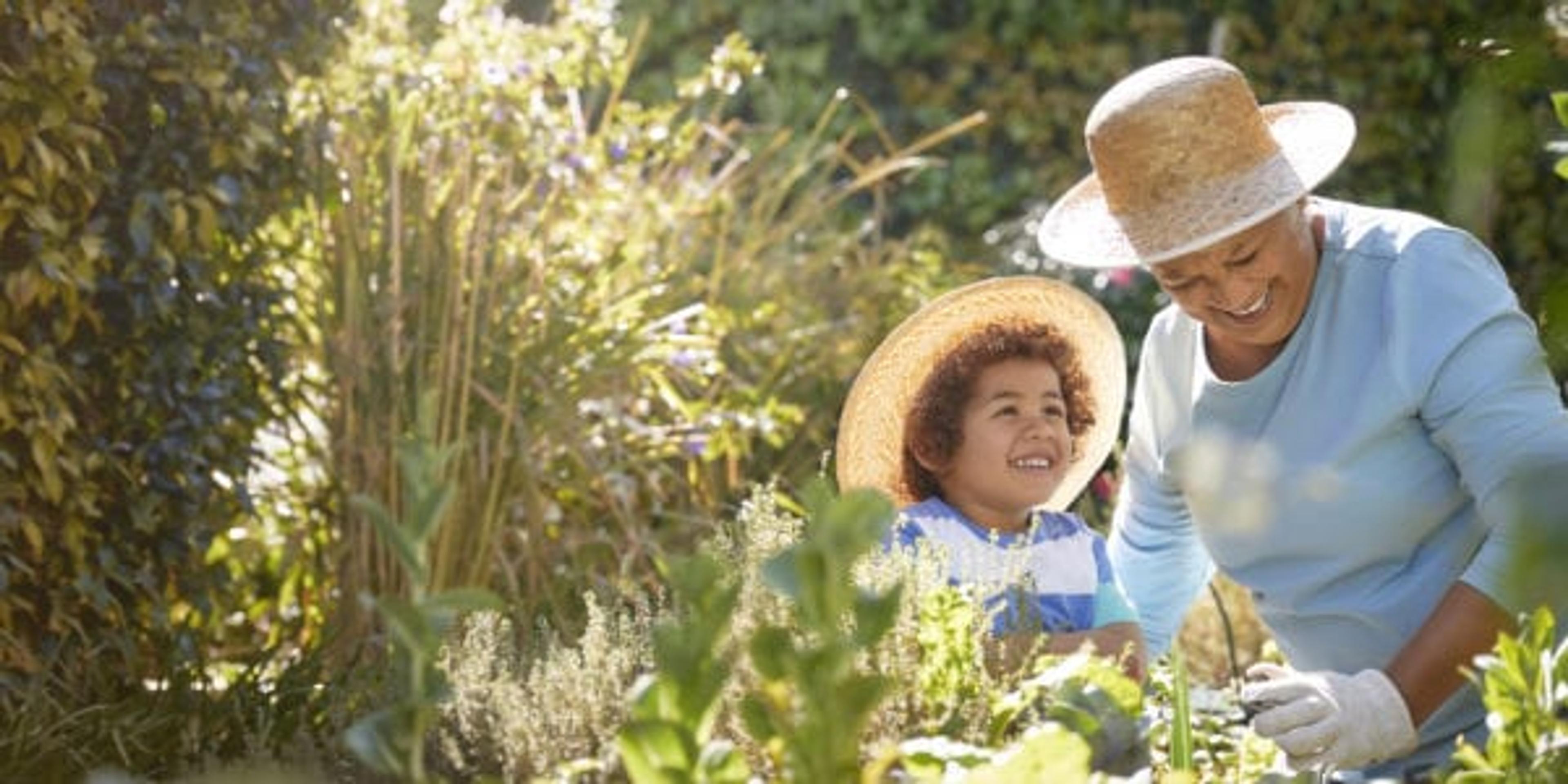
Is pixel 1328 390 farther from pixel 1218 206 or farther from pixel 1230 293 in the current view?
pixel 1218 206

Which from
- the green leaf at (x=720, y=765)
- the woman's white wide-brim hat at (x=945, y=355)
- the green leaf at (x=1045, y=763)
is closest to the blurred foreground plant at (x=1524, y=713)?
the green leaf at (x=1045, y=763)

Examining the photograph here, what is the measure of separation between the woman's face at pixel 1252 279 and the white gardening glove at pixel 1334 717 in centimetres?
50

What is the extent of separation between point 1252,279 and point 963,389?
73cm

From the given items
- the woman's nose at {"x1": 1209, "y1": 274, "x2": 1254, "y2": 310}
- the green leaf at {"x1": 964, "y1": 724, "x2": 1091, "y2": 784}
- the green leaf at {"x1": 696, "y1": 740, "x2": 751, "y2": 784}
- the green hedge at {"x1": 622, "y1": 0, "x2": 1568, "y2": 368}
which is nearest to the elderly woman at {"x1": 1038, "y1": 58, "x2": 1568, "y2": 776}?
the woman's nose at {"x1": 1209, "y1": 274, "x2": 1254, "y2": 310}

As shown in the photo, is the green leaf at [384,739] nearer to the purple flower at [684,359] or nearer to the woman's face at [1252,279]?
the woman's face at [1252,279]

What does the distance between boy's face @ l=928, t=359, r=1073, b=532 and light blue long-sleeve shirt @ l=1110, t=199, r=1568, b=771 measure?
0.29 metres

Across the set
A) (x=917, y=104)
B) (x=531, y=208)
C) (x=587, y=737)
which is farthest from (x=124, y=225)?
(x=917, y=104)

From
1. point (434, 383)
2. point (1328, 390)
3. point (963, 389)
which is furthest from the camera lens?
point (434, 383)

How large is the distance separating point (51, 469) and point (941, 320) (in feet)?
4.56

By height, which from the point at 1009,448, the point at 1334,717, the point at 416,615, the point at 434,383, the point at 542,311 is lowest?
the point at 1334,717

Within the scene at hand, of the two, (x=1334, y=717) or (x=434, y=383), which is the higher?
(x=434, y=383)

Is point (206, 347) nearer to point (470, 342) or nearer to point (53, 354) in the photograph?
point (53, 354)

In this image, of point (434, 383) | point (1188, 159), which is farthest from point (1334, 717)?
point (434, 383)

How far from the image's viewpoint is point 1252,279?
294 cm
